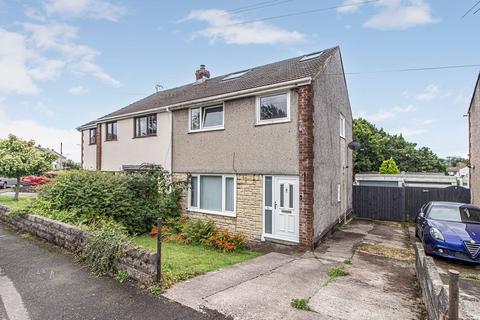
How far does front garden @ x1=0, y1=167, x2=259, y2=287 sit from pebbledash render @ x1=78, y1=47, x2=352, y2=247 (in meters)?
0.94

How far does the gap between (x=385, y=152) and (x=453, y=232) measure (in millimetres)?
36612

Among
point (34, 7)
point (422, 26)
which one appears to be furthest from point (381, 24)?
point (34, 7)

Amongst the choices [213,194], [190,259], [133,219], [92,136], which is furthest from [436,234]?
[92,136]

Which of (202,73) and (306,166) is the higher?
(202,73)

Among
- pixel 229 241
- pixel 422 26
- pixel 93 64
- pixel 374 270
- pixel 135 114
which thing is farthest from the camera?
pixel 93 64

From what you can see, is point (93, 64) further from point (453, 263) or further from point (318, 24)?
point (453, 263)

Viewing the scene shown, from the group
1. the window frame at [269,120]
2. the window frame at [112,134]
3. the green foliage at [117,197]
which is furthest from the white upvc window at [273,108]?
the window frame at [112,134]

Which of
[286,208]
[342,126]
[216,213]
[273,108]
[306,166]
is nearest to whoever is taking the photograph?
[306,166]

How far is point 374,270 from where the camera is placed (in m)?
6.44

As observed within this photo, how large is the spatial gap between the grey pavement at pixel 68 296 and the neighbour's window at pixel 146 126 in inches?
297

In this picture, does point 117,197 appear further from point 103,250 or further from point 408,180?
point 408,180

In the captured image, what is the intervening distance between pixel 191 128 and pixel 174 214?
12.1ft

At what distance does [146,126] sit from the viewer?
13.6 meters

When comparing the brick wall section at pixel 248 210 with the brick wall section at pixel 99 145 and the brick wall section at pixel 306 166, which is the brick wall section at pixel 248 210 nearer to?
the brick wall section at pixel 306 166
